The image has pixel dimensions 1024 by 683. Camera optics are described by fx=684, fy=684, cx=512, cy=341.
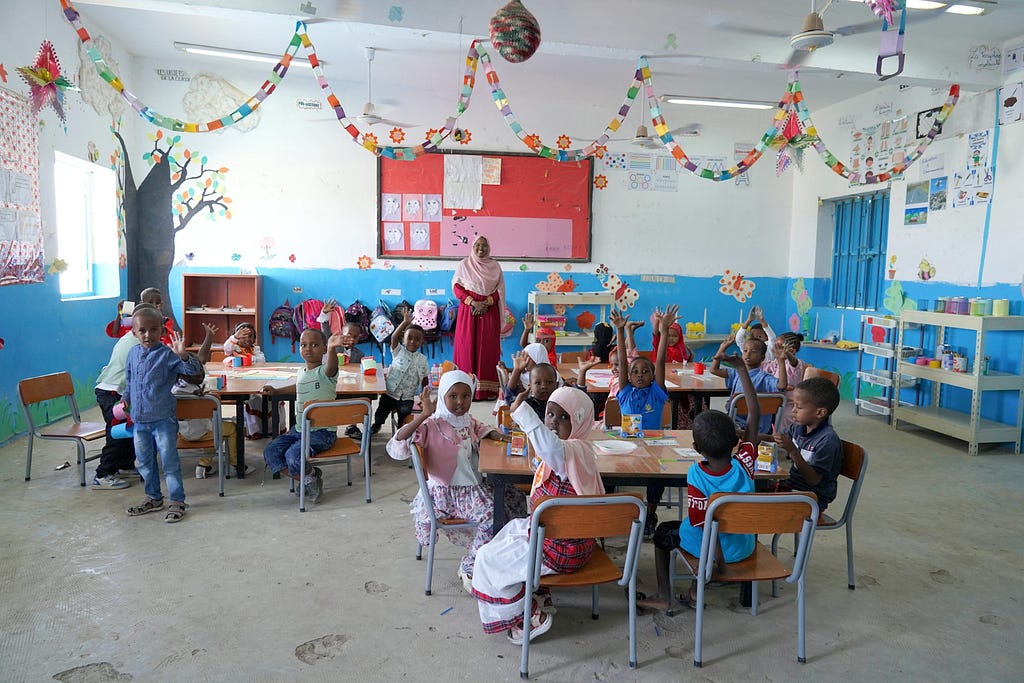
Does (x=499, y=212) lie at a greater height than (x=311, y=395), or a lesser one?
greater

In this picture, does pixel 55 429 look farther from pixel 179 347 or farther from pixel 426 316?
pixel 426 316

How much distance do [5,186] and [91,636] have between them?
437cm

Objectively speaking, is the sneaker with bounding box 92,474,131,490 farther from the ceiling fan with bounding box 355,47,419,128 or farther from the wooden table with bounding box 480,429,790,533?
the ceiling fan with bounding box 355,47,419,128

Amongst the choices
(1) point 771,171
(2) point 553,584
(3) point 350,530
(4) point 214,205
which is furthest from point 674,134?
(2) point 553,584

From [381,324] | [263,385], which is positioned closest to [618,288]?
[381,324]

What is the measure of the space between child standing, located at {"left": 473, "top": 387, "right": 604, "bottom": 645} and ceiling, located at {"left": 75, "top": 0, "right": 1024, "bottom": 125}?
430cm

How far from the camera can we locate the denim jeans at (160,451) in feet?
13.6

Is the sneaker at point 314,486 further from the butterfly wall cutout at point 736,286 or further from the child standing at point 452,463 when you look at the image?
the butterfly wall cutout at point 736,286

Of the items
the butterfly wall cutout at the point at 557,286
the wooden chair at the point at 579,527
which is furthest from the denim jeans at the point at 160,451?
the butterfly wall cutout at the point at 557,286

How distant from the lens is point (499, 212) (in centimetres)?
919

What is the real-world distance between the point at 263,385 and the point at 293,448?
606 millimetres

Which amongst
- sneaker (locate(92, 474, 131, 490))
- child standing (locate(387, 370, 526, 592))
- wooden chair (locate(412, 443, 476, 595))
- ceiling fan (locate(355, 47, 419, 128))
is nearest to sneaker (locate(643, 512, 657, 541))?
child standing (locate(387, 370, 526, 592))

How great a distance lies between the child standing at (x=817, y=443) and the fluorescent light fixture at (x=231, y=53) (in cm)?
649

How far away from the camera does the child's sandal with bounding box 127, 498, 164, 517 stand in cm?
420
